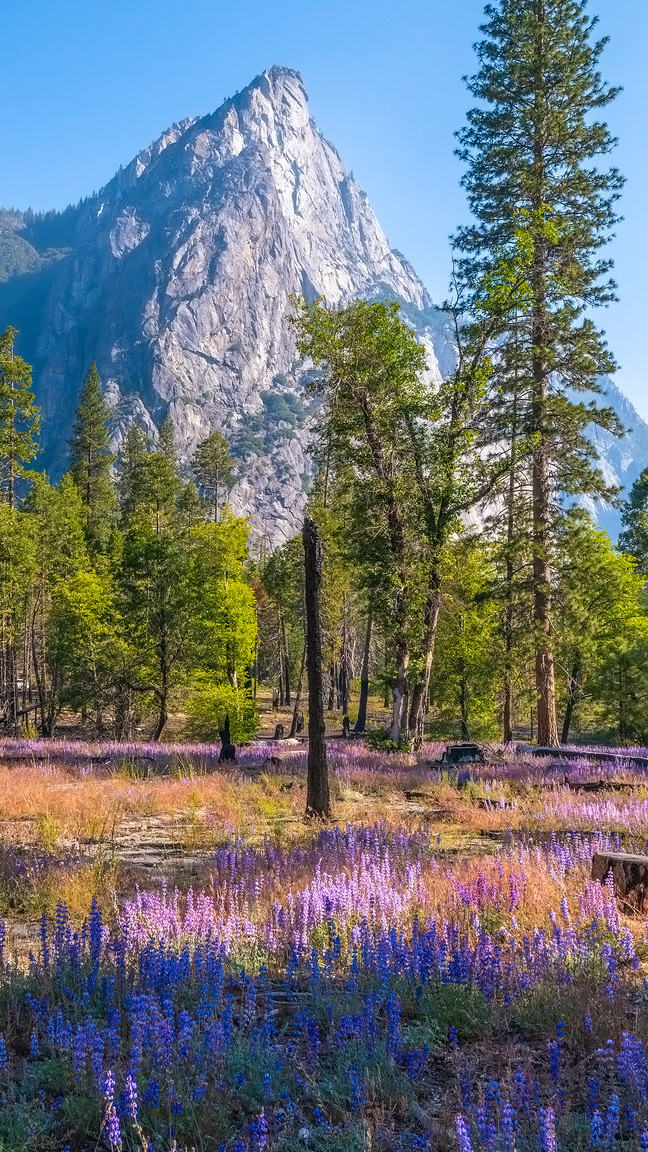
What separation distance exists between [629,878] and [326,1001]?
293 cm

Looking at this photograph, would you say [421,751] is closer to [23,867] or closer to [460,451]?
[460,451]

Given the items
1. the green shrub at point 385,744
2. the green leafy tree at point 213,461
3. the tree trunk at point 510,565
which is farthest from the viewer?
the green leafy tree at point 213,461

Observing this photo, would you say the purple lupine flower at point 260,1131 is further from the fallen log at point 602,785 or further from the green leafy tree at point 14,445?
the green leafy tree at point 14,445

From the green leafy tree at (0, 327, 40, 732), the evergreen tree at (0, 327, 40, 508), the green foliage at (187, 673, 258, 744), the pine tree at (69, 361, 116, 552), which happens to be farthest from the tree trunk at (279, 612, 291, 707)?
the green foliage at (187, 673, 258, 744)

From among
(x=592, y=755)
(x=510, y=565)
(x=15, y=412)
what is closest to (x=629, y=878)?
(x=592, y=755)

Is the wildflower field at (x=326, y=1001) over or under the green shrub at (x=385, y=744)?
over

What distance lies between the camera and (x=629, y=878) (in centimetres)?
541

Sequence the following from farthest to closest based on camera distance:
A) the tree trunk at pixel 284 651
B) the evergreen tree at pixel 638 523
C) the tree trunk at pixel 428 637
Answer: the tree trunk at pixel 284 651 → the evergreen tree at pixel 638 523 → the tree trunk at pixel 428 637

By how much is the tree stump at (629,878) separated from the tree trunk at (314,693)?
438cm

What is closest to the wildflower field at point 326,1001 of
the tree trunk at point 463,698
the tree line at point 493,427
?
the tree line at point 493,427

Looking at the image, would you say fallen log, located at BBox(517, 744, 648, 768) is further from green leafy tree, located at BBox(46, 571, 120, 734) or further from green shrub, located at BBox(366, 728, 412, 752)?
green leafy tree, located at BBox(46, 571, 120, 734)

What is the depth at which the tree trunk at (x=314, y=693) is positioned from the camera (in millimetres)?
9356

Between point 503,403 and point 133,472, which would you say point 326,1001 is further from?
point 133,472

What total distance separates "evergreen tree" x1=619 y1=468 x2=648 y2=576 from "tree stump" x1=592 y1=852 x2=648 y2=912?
43.5 metres
